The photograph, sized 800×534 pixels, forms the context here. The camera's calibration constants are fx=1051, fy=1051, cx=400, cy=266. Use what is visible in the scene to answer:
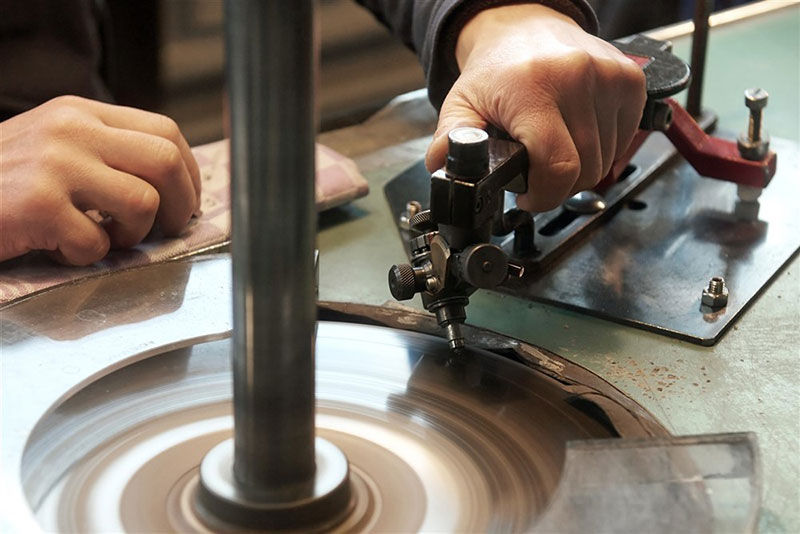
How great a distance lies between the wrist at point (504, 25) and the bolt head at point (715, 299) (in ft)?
1.00

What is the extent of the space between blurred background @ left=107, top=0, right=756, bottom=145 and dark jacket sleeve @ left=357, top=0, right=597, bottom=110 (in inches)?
43.2

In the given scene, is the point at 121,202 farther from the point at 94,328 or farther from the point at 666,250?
the point at 666,250

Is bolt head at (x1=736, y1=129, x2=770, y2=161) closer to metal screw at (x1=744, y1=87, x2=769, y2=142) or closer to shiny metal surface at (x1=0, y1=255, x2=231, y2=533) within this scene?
metal screw at (x1=744, y1=87, x2=769, y2=142)

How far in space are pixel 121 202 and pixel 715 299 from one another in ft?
1.79

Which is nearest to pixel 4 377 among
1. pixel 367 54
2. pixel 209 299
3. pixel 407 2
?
pixel 209 299

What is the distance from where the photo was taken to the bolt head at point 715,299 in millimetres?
951

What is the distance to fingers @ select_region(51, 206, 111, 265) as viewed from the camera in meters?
0.93

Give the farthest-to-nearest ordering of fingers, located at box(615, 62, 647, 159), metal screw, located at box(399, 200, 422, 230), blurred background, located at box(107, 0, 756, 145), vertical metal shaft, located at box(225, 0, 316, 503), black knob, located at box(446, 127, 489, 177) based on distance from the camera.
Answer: blurred background, located at box(107, 0, 756, 145) → metal screw, located at box(399, 200, 422, 230) → fingers, located at box(615, 62, 647, 159) → black knob, located at box(446, 127, 489, 177) → vertical metal shaft, located at box(225, 0, 316, 503)

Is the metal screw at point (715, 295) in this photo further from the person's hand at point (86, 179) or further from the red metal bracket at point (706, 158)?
the person's hand at point (86, 179)

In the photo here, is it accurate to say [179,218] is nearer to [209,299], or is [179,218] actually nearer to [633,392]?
[209,299]

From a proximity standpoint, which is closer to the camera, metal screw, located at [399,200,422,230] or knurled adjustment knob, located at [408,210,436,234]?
knurled adjustment knob, located at [408,210,436,234]

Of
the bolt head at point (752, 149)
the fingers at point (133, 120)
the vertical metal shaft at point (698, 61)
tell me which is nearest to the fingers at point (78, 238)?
the fingers at point (133, 120)

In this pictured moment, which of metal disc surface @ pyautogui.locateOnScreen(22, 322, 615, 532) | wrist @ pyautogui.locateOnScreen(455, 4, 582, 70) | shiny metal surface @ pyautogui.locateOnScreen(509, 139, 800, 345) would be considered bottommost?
shiny metal surface @ pyautogui.locateOnScreen(509, 139, 800, 345)

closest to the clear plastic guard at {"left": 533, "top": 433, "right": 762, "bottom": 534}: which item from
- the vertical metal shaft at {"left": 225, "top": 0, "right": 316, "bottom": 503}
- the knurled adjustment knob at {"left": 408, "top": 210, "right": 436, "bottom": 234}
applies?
the vertical metal shaft at {"left": 225, "top": 0, "right": 316, "bottom": 503}
